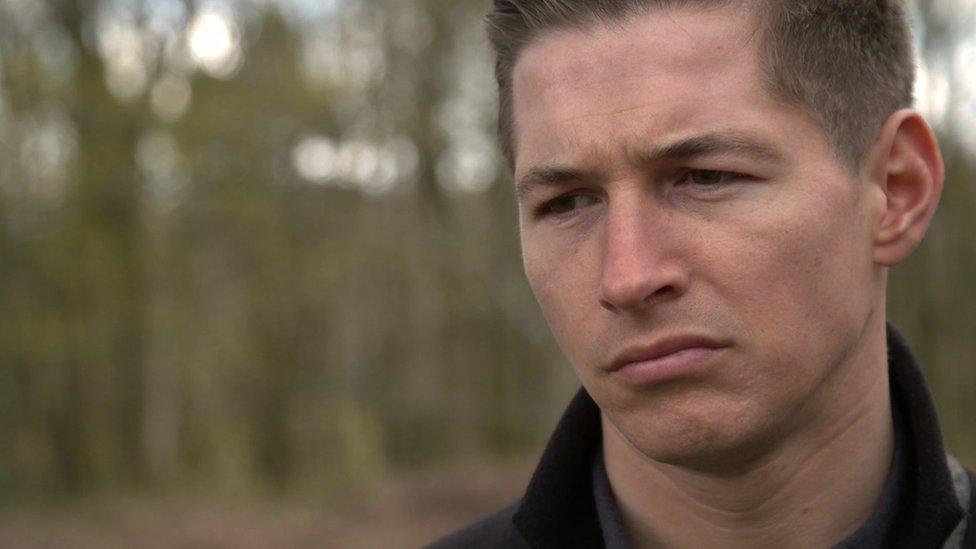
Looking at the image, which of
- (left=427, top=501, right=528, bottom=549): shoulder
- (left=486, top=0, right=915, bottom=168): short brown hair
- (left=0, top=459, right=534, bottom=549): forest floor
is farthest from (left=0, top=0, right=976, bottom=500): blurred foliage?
(left=486, top=0, right=915, bottom=168): short brown hair

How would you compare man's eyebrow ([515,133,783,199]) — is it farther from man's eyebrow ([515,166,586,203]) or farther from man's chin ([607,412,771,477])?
man's chin ([607,412,771,477])

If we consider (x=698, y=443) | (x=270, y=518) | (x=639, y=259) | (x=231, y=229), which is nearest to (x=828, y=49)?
(x=639, y=259)

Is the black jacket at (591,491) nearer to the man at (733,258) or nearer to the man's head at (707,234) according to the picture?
the man at (733,258)

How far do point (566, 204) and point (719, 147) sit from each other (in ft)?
1.00

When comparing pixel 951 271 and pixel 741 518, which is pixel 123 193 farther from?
pixel 741 518

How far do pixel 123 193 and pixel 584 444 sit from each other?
15.4 m

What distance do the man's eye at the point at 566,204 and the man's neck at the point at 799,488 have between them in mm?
477

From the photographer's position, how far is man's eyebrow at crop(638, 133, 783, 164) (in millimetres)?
1799

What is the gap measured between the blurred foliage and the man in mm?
14664

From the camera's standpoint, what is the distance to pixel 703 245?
1.79m

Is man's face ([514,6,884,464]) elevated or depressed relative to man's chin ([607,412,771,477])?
elevated

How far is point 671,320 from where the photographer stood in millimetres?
1772

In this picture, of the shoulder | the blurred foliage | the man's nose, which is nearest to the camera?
the man's nose

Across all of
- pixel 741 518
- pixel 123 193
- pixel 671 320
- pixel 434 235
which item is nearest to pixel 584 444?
pixel 741 518
